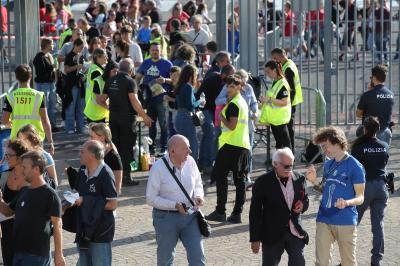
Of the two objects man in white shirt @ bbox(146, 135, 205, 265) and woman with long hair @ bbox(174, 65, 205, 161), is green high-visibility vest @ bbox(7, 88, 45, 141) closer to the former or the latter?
woman with long hair @ bbox(174, 65, 205, 161)

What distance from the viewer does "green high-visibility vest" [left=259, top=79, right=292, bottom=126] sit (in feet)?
48.6

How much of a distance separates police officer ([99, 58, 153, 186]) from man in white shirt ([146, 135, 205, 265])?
4723 mm

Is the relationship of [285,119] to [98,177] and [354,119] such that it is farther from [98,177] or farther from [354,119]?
[98,177]

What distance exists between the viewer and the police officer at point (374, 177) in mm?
10906

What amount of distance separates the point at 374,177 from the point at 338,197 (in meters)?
1.23

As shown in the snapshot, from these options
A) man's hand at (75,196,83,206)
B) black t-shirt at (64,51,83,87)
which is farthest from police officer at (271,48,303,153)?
man's hand at (75,196,83,206)

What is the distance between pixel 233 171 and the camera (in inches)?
504

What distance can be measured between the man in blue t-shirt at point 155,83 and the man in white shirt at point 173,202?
6.74 meters

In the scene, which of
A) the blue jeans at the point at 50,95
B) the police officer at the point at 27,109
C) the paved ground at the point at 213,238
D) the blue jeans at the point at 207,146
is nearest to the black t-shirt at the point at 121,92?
the paved ground at the point at 213,238

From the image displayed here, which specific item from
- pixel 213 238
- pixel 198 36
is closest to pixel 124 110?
pixel 213 238

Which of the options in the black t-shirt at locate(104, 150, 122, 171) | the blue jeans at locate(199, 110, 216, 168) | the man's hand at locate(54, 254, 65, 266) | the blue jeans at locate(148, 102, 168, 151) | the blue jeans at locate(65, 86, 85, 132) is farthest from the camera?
the blue jeans at locate(65, 86, 85, 132)

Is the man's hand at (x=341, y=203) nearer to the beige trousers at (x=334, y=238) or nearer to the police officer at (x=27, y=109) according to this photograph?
the beige trousers at (x=334, y=238)

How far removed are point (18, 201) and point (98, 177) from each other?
2.83 feet

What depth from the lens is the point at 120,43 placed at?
17.1 meters
